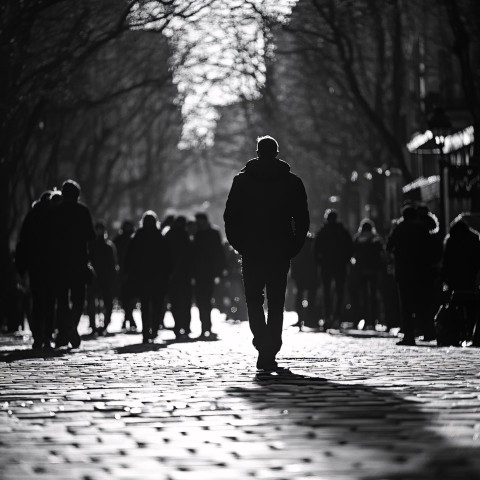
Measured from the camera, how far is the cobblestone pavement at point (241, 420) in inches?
255

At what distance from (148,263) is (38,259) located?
3.30 meters

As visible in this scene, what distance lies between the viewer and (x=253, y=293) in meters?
12.7

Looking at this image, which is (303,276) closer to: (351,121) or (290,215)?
(290,215)

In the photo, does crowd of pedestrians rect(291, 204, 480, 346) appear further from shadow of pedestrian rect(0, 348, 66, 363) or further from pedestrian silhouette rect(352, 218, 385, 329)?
shadow of pedestrian rect(0, 348, 66, 363)

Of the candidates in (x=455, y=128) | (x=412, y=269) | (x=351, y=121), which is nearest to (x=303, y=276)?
(x=412, y=269)

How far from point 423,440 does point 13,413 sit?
8.98 ft

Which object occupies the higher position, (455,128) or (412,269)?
(455,128)

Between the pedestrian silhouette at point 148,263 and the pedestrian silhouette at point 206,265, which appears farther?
the pedestrian silhouette at point 206,265

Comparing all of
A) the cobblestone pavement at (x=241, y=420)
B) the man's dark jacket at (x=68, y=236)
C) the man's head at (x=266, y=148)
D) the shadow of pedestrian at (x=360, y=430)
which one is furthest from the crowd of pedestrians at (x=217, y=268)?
the shadow of pedestrian at (x=360, y=430)

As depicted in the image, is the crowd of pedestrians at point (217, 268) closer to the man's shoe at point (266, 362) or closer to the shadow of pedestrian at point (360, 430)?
the man's shoe at point (266, 362)

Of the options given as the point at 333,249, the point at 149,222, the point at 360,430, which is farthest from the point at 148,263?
the point at 360,430

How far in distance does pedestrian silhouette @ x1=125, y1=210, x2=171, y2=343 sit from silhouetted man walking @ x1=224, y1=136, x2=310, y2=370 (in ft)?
28.5

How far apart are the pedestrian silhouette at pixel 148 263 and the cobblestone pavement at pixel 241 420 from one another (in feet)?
23.3

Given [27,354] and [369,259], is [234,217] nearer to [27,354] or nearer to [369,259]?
[27,354]
